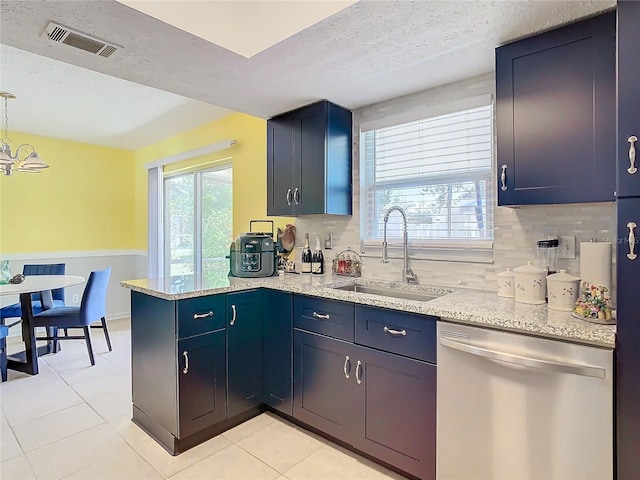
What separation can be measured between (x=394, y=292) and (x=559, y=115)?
1341 mm

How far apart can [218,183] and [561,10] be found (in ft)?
11.5

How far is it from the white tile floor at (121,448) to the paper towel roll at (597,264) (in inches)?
52.1

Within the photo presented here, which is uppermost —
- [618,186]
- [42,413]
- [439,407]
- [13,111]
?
[13,111]

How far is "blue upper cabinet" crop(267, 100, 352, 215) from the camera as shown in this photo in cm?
265

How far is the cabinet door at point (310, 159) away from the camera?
2.64 meters

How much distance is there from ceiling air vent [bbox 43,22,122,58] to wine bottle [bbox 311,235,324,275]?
1.82m

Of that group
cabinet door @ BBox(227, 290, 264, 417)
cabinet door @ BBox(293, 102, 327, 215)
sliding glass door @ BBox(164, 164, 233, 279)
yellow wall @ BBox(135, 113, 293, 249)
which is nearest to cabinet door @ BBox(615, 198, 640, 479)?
cabinet door @ BBox(293, 102, 327, 215)

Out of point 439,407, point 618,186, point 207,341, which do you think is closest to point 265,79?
point 207,341

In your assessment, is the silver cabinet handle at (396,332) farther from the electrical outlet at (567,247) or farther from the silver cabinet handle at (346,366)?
the electrical outlet at (567,247)

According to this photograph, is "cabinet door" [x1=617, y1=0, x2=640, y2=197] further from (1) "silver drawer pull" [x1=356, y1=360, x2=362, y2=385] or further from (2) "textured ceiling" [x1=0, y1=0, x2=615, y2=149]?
(1) "silver drawer pull" [x1=356, y1=360, x2=362, y2=385]

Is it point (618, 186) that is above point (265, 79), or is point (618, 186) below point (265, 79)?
below

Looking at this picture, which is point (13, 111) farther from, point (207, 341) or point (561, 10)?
point (561, 10)

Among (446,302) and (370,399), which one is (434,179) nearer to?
(446,302)

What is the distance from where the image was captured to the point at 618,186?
4.24 ft
